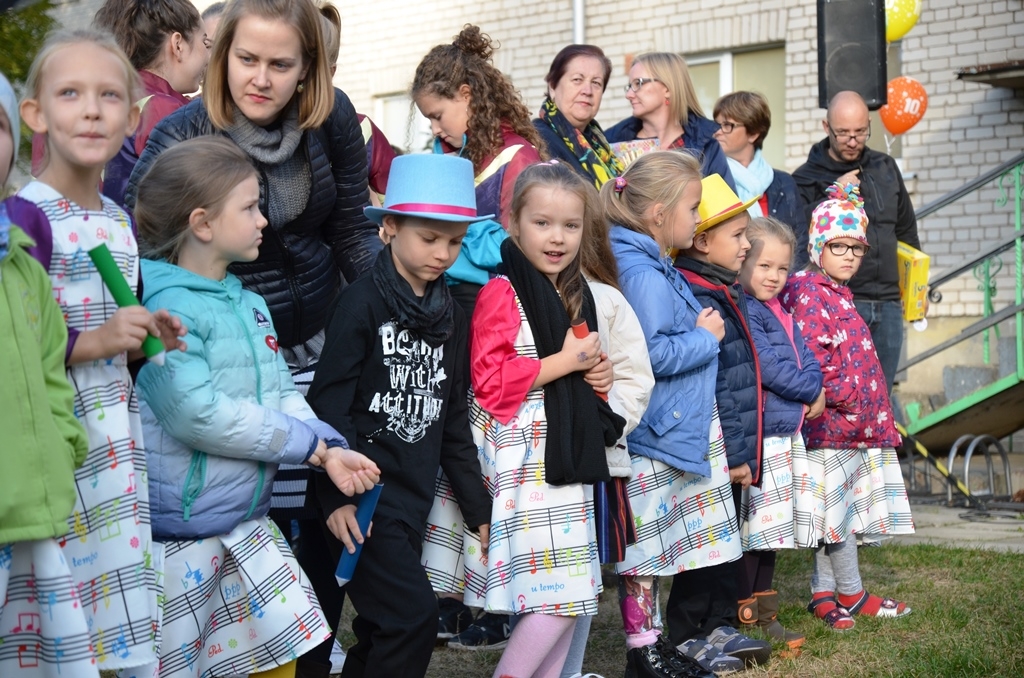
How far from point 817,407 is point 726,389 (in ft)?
2.17

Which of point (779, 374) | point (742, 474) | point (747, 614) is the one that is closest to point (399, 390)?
point (742, 474)

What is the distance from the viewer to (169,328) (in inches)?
111

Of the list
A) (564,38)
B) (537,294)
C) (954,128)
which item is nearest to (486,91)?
(537,294)

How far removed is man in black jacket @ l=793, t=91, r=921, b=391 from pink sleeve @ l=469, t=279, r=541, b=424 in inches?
143

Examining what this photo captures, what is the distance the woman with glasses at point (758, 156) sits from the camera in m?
6.39

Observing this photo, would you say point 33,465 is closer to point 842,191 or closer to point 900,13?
point 842,191

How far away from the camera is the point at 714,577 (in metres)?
4.55

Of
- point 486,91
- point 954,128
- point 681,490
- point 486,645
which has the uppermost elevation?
point 954,128

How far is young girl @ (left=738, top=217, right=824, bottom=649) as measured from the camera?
480 centimetres

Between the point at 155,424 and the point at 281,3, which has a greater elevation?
the point at 281,3

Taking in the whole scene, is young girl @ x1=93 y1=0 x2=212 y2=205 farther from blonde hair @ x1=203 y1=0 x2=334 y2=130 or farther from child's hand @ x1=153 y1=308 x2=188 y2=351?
child's hand @ x1=153 y1=308 x2=188 y2=351

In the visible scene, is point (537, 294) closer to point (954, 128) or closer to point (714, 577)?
point (714, 577)

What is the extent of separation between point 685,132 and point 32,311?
4.01 metres

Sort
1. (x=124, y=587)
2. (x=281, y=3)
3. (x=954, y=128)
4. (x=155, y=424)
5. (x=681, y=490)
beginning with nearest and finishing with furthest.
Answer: (x=124, y=587), (x=155, y=424), (x=281, y=3), (x=681, y=490), (x=954, y=128)
